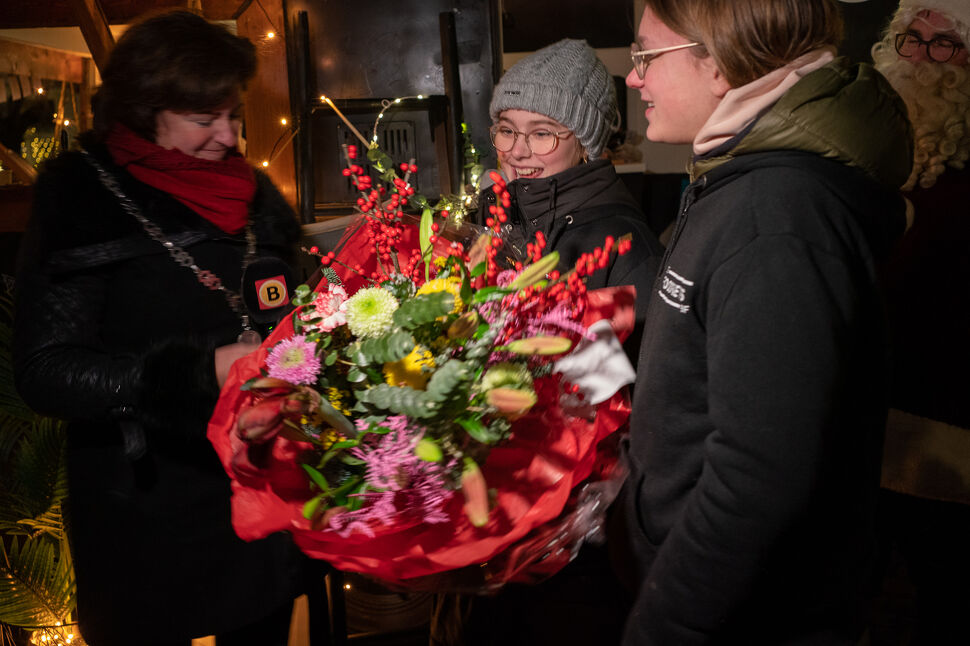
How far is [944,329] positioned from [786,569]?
126 cm

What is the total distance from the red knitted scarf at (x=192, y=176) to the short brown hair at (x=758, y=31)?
3.50 feet

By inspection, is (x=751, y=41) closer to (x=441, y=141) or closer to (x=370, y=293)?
(x=370, y=293)

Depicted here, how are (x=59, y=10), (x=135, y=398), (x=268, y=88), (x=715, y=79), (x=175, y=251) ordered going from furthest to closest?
(x=268, y=88) → (x=59, y=10) → (x=175, y=251) → (x=135, y=398) → (x=715, y=79)

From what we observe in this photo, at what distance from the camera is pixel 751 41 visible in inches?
37.0

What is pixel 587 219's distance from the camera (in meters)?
1.75

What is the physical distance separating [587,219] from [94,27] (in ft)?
6.96

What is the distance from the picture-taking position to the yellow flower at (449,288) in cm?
91

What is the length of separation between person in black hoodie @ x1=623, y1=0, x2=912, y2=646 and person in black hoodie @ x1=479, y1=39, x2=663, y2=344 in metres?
0.68

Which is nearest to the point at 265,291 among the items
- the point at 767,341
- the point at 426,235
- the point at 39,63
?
the point at 426,235

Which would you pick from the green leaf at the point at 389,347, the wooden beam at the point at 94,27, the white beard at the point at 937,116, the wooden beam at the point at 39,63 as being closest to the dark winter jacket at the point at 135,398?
the green leaf at the point at 389,347

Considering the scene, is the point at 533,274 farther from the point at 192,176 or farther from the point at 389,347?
the point at 192,176

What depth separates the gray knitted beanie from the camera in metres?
1.87

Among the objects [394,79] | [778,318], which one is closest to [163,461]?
[778,318]

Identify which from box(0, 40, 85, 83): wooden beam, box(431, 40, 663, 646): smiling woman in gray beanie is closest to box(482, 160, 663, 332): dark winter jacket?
box(431, 40, 663, 646): smiling woman in gray beanie
